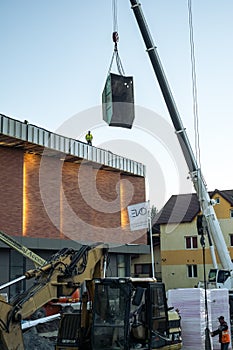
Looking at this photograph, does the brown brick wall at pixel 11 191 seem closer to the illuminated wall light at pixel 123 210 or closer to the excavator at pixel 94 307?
the illuminated wall light at pixel 123 210

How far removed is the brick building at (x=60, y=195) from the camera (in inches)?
1277

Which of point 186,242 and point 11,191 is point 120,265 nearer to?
point 186,242

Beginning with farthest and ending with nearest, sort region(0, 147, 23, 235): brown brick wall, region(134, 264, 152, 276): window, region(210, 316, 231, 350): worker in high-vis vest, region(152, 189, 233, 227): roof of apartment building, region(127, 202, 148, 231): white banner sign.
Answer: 1. region(134, 264, 152, 276): window
2. region(152, 189, 233, 227): roof of apartment building
3. region(127, 202, 148, 231): white banner sign
4. region(0, 147, 23, 235): brown brick wall
5. region(210, 316, 231, 350): worker in high-vis vest

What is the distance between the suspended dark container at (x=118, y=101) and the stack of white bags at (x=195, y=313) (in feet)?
21.2

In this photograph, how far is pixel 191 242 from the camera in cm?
5091

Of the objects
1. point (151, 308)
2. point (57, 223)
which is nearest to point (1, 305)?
point (151, 308)

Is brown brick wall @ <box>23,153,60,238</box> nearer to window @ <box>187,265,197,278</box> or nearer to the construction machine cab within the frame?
window @ <box>187,265,197,278</box>

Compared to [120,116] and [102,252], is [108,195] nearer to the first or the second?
[120,116]

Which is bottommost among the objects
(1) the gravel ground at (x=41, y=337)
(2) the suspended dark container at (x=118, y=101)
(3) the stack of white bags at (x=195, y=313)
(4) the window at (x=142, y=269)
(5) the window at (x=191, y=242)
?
(1) the gravel ground at (x=41, y=337)

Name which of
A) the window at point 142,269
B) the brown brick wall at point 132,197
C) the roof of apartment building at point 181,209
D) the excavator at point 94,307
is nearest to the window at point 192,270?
the window at point 142,269

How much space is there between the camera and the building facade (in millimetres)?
49500

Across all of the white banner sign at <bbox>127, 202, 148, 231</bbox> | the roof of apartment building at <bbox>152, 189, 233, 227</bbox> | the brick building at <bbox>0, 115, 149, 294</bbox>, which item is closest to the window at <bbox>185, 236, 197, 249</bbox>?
the roof of apartment building at <bbox>152, 189, 233, 227</bbox>

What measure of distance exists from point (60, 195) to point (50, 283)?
2470 centimetres

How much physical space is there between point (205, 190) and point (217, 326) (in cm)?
1016
